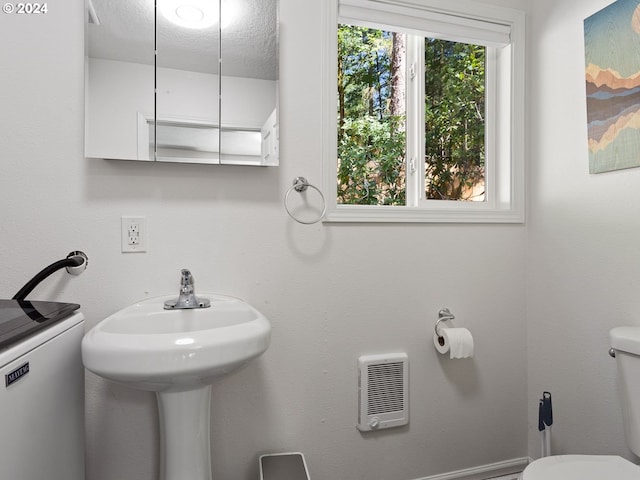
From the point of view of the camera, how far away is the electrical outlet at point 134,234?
50.2 inches

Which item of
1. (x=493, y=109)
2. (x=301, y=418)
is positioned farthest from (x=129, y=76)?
(x=493, y=109)

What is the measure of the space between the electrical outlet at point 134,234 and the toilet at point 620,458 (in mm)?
1328

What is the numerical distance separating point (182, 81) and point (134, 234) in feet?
1.76

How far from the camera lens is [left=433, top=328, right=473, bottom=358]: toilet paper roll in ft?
4.79

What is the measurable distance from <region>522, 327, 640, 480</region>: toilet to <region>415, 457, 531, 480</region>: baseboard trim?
637 millimetres

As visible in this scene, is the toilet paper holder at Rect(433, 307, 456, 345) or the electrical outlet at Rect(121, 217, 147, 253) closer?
the electrical outlet at Rect(121, 217, 147, 253)

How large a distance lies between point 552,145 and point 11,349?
188 cm

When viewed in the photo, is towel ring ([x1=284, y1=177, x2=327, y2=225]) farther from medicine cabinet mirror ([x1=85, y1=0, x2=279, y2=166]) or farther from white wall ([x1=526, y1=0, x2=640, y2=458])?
white wall ([x1=526, y1=0, x2=640, y2=458])

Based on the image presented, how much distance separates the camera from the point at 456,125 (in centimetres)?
183

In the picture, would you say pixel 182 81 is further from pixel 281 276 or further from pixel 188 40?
pixel 281 276

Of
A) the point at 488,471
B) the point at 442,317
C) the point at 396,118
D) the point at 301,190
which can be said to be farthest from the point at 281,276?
the point at 488,471

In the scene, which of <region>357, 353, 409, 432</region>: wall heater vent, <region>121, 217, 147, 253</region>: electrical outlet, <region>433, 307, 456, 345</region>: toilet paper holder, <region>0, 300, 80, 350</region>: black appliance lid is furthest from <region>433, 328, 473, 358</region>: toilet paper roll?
<region>0, 300, 80, 350</region>: black appliance lid

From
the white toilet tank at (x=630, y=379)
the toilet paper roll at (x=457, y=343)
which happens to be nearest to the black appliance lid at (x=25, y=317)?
the toilet paper roll at (x=457, y=343)

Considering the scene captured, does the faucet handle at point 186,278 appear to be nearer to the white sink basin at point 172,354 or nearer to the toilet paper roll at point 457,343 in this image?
the white sink basin at point 172,354
